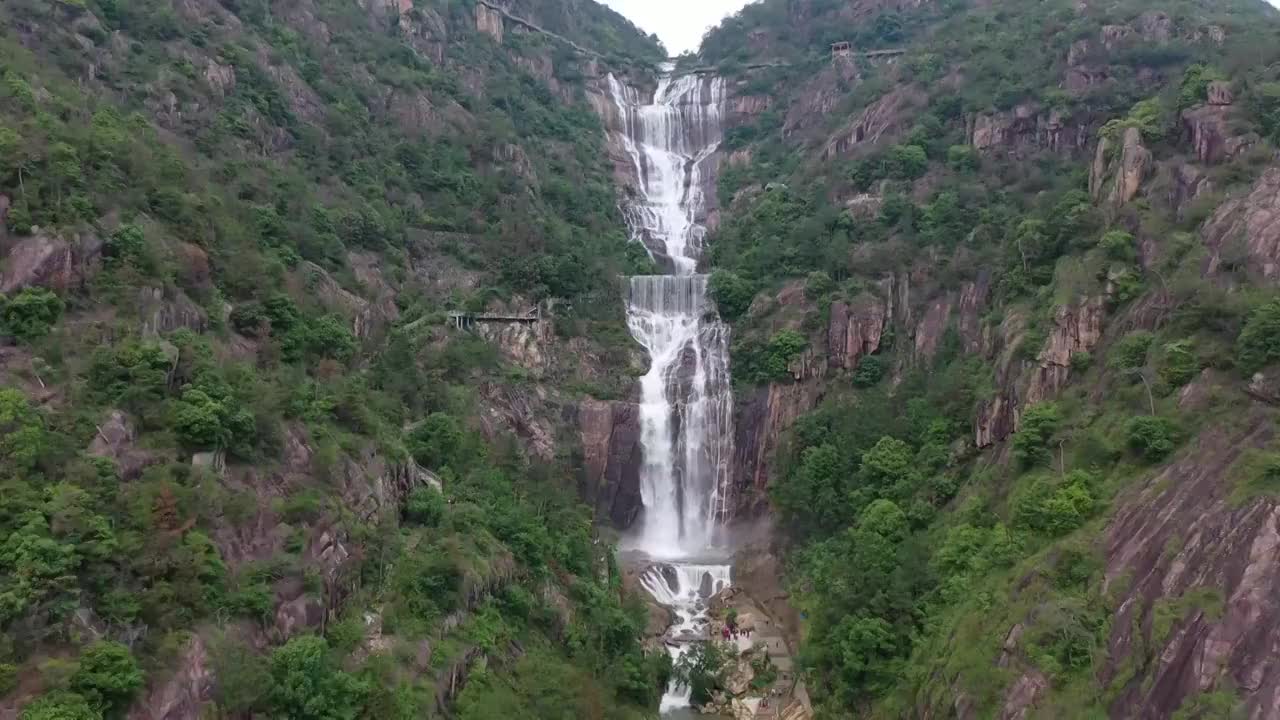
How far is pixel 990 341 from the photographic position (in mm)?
36250

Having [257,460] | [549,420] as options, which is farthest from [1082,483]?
[549,420]

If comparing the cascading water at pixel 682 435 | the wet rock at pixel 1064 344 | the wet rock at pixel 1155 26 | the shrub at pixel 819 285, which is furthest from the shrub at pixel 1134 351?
the wet rock at pixel 1155 26

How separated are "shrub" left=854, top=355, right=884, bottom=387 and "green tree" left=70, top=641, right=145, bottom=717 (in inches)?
1311

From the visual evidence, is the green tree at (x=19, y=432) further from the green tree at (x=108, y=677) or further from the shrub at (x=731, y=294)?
the shrub at (x=731, y=294)

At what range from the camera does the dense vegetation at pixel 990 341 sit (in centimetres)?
2420

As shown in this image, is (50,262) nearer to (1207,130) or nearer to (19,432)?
(19,432)

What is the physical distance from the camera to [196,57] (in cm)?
4644

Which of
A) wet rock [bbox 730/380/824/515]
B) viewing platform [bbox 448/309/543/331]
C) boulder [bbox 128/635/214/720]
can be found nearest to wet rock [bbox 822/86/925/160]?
wet rock [bbox 730/380/824/515]

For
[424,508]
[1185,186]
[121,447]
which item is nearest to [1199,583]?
[1185,186]

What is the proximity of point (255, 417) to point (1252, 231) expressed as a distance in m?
29.1

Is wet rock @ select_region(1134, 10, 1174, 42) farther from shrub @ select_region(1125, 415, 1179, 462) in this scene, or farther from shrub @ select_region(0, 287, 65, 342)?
shrub @ select_region(0, 287, 65, 342)

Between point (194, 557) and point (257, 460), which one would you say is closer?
point (194, 557)

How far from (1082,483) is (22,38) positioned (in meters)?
42.5

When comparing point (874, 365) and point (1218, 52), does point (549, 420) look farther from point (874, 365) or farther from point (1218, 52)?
→ point (1218, 52)
